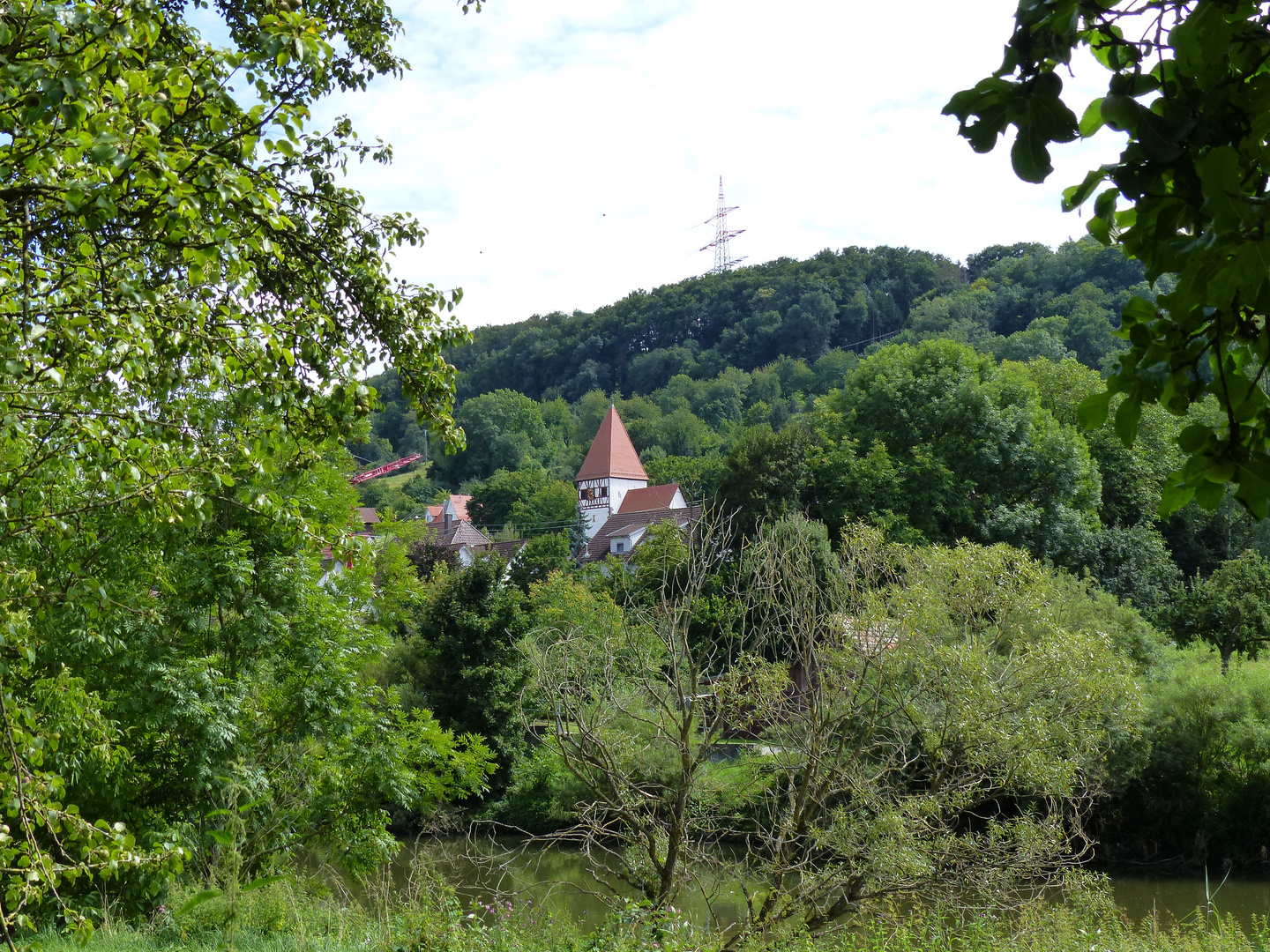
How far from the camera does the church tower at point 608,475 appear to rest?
74.5 m

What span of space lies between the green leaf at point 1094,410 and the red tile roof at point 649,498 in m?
65.4

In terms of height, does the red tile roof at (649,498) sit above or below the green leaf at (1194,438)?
below

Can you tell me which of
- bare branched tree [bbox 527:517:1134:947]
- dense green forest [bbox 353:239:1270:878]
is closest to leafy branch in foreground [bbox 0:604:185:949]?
dense green forest [bbox 353:239:1270:878]

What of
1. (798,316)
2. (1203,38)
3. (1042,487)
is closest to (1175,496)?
(1203,38)

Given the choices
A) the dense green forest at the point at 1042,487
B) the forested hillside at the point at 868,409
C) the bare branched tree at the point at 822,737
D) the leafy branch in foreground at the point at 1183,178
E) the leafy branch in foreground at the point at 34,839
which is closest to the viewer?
the leafy branch in foreground at the point at 1183,178

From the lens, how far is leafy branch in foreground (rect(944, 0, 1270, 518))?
3.99ft

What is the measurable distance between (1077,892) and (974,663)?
269 cm

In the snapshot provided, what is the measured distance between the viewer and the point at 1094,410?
1.52 metres

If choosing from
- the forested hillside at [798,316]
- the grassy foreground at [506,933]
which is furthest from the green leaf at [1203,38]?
the forested hillside at [798,316]

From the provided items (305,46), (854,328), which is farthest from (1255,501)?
(854,328)

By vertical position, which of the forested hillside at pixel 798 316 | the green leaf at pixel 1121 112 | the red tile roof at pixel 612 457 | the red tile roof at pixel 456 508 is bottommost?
the red tile roof at pixel 456 508

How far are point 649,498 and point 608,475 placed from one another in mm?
5992

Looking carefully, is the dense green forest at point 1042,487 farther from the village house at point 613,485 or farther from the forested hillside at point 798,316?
the village house at point 613,485

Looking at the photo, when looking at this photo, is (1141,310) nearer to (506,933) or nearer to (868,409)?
(506,933)
